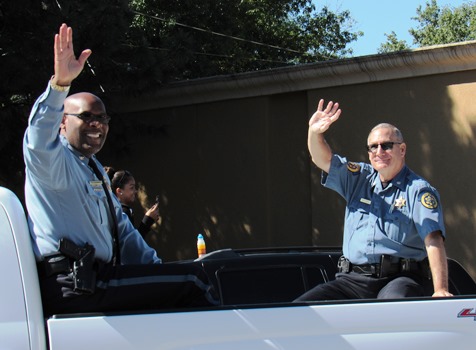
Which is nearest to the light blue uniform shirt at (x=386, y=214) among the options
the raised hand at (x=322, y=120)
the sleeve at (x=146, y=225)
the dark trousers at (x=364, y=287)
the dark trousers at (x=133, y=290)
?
the dark trousers at (x=364, y=287)

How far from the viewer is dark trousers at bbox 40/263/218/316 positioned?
3.16 metres

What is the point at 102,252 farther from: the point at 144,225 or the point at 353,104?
the point at 353,104

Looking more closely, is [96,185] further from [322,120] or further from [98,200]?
[322,120]

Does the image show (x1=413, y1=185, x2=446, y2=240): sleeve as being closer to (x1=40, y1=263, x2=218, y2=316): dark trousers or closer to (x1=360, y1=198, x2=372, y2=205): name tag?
(x1=360, y1=198, x2=372, y2=205): name tag

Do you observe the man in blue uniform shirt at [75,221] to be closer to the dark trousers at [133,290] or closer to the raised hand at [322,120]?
the dark trousers at [133,290]

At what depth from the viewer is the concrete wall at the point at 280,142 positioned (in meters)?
8.96

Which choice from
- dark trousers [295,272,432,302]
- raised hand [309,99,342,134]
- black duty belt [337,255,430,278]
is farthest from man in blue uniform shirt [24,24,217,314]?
raised hand [309,99,342,134]

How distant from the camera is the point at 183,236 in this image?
11297mm

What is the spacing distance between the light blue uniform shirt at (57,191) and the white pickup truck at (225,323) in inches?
3.5

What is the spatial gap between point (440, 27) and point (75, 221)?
30.8 meters

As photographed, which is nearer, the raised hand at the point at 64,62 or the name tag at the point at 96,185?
the raised hand at the point at 64,62

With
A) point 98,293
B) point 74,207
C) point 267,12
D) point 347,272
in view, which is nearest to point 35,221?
point 74,207

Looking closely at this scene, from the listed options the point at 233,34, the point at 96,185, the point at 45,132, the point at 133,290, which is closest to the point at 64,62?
the point at 45,132

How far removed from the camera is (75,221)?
10.6 ft
